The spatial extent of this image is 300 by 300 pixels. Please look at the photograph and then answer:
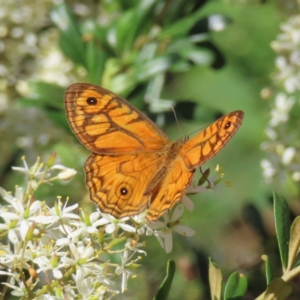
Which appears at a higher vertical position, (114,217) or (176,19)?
(176,19)

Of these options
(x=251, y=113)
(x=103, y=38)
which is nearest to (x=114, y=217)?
(x=103, y=38)

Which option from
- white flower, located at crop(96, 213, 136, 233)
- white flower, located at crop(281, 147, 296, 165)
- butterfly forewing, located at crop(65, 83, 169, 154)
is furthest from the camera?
white flower, located at crop(281, 147, 296, 165)

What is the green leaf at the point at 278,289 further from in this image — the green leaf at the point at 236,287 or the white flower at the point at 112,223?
the white flower at the point at 112,223

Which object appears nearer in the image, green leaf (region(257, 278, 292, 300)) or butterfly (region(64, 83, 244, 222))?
green leaf (region(257, 278, 292, 300))

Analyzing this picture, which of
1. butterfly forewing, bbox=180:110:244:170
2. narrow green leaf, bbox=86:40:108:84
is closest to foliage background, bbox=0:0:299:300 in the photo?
narrow green leaf, bbox=86:40:108:84

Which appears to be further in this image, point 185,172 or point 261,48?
point 261,48

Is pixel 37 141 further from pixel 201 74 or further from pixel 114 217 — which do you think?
pixel 201 74

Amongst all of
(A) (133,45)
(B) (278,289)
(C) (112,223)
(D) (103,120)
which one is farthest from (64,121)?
(B) (278,289)

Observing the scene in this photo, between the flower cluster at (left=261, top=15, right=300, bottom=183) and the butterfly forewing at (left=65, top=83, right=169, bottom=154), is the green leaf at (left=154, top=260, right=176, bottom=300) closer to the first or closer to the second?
the butterfly forewing at (left=65, top=83, right=169, bottom=154)
